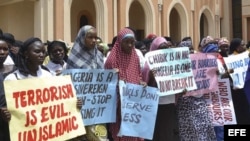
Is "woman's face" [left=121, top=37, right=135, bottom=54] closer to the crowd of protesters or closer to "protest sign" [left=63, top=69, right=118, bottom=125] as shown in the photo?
the crowd of protesters

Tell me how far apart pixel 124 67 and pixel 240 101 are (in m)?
2.65

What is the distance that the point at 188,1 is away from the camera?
22656 millimetres

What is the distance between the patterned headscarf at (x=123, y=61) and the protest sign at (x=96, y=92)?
0.33ft

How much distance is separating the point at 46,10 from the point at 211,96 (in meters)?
9.29

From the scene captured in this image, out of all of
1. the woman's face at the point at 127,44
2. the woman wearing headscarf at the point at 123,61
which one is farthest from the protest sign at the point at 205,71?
the woman's face at the point at 127,44

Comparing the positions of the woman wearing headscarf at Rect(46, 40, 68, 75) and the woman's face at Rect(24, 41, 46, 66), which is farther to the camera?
the woman wearing headscarf at Rect(46, 40, 68, 75)

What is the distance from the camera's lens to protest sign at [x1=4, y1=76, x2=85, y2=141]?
3432 mm

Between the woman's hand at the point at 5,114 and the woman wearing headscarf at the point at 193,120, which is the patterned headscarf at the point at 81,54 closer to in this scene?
the woman's hand at the point at 5,114

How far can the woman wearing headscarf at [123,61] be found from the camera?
4389mm

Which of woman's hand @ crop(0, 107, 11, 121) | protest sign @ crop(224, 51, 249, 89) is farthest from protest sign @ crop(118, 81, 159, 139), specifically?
protest sign @ crop(224, 51, 249, 89)

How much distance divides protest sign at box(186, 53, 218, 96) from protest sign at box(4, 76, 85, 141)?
7.08 feet

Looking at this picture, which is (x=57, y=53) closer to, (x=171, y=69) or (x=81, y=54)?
(x=81, y=54)

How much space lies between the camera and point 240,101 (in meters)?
6.38

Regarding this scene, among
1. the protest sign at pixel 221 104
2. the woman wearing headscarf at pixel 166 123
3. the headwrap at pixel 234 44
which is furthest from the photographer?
the headwrap at pixel 234 44
